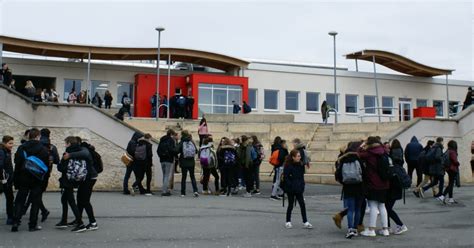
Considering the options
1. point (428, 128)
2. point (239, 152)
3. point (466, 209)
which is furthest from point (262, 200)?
point (428, 128)

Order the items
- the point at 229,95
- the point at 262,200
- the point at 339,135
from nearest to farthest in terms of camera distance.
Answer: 1. the point at 262,200
2. the point at 339,135
3. the point at 229,95

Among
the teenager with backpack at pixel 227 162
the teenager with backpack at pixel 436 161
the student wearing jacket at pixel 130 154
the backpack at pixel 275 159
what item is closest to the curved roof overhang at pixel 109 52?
the student wearing jacket at pixel 130 154

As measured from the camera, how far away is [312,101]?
1544 inches

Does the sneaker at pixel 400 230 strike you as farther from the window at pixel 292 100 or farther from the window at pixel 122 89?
the window at pixel 292 100

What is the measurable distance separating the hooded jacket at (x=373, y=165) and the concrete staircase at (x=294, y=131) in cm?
1295

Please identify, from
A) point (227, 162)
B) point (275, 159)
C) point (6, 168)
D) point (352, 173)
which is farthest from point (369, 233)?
point (227, 162)

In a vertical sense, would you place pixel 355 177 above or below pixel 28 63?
below

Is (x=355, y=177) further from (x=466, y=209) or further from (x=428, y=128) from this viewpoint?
(x=428, y=128)

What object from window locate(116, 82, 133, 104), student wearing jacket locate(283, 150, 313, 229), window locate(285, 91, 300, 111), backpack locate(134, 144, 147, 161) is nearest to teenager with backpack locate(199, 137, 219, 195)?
backpack locate(134, 144, 147, 161)

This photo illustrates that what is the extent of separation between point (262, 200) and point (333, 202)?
6.25 ft

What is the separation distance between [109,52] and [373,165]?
82.7ft

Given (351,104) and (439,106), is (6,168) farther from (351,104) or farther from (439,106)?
(439,106)

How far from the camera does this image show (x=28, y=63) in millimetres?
33312

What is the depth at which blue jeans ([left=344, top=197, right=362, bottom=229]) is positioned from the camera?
948 cm
